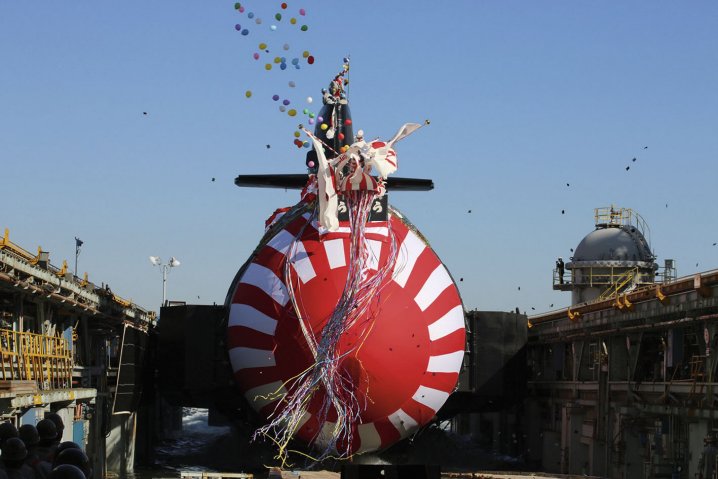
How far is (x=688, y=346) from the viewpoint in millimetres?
23516

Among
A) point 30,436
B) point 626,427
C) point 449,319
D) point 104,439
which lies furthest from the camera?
point 104,439

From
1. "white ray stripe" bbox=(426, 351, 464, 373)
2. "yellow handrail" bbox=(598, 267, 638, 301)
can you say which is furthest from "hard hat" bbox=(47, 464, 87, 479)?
"yellow handrail" bbox=(598, 267, 638, 301)

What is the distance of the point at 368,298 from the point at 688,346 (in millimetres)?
7906

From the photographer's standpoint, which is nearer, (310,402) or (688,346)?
(310,402)

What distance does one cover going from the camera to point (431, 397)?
21.6m

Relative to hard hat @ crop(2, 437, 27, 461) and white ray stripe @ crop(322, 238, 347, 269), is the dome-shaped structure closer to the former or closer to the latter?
white ray stripe @ crop(322, 238, 347, 269)

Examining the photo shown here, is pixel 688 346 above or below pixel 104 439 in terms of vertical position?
above

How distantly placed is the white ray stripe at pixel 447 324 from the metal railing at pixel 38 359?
25.2 feet

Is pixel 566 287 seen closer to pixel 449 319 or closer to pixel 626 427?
pixel 626 427

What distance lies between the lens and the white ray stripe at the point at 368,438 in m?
21.0

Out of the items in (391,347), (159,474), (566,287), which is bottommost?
(159,474)

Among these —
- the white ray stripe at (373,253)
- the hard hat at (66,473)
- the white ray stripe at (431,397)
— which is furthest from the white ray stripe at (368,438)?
the hard hat at (66,473)

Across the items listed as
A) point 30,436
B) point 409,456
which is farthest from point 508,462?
point 30,436

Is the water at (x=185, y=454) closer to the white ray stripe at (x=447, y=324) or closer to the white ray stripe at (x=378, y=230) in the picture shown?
the white ray stripe at (x=447, y=324)
